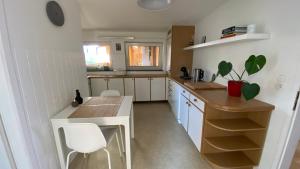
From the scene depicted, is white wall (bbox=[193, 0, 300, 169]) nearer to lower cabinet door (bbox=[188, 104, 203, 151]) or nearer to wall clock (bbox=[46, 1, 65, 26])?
lower cabinet door (bbox=[188, 104, 203, 151])

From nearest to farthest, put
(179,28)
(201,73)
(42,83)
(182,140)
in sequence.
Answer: (42,83), (182,140), (201,73), (179,28)

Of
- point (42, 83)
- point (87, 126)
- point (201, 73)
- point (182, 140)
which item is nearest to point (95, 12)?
point (42, 83)

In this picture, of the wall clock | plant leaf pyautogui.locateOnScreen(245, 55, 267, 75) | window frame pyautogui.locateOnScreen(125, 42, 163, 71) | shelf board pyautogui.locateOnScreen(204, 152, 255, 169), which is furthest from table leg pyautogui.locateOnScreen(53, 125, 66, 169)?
window frame pyautogui.locateOnScreen(125, 42, 163, 71)

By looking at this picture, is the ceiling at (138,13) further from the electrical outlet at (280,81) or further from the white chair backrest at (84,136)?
the white chair backrest at (84,136)

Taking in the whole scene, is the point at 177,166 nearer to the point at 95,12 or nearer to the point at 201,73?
the point at 201,73

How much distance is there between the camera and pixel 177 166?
1.67 m

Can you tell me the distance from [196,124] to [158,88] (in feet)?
7.07

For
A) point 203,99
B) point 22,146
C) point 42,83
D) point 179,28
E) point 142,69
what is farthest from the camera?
point 142,69

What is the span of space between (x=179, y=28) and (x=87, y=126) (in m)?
3.01

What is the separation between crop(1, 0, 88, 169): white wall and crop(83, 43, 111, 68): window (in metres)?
2.10

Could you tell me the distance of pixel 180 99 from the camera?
8.65 feet

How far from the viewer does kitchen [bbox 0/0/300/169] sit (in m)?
1.15

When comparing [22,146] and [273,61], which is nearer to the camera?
[22,146]

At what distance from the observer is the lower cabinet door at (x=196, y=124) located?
1.73 meters
